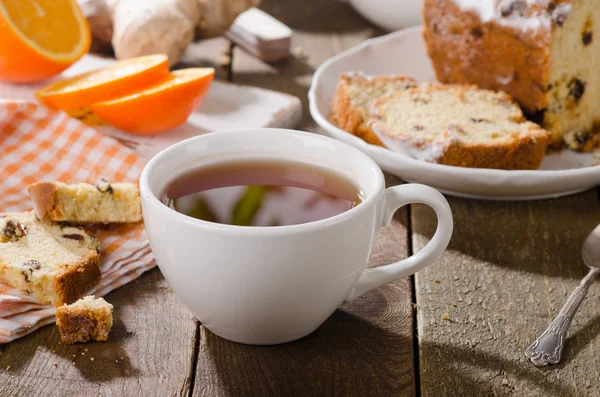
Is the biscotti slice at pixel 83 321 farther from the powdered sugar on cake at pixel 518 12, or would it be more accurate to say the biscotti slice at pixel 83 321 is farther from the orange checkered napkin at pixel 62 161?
the powdered sugar on cake at pixel 518 12

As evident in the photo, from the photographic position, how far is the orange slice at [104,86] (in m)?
1.97

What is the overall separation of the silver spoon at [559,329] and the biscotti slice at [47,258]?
839 mm

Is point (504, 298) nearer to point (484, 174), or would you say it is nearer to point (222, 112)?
point (484, 174)

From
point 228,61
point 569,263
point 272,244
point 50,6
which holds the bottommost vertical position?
point 228,61

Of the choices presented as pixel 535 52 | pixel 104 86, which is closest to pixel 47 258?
pixel 104 86

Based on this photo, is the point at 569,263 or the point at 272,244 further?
the point at 569,263

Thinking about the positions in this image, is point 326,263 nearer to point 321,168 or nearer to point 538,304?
point 321,168

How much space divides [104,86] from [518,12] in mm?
1166

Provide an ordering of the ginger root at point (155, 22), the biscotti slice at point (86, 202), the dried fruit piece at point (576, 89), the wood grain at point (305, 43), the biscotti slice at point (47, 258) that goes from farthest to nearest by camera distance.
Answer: the wood grain at point (305, 43), the ginger root at point (155, 22), the dried fruit piece at point (576, 89), the biscotti slice at point (86, 202), the biscotti slice at point (47, 258)

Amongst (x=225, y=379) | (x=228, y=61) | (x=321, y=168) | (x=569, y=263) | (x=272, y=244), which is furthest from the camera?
(x=228, y=61)

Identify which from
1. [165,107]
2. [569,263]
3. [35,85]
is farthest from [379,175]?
[35,85]

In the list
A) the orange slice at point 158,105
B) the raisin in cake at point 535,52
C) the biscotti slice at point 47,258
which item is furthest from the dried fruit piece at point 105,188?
the raisin in cake at point 535,52

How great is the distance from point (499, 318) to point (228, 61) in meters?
1.66

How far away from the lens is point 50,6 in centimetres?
216
